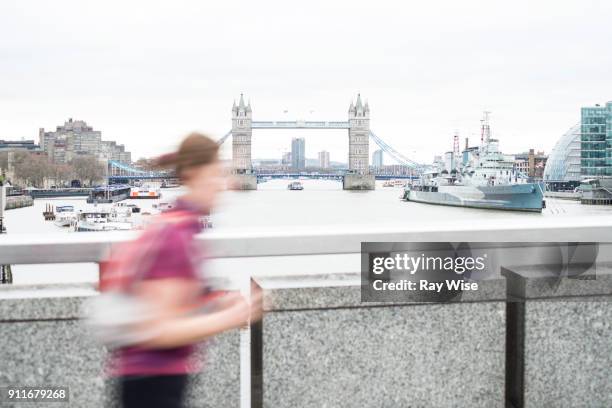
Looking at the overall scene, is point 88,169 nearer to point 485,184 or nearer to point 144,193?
point 144,193

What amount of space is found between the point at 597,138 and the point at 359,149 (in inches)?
1057

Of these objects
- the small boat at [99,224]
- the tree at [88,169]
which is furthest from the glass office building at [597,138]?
the tree at [88,169]

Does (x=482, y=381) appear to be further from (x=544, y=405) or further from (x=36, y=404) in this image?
(x=36, y=404)

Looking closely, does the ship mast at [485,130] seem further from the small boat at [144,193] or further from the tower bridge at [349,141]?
the small boat at [144,193]

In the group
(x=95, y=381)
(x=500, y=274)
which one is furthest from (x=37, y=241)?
(x=500, y=274)

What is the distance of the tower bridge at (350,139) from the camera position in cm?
6712

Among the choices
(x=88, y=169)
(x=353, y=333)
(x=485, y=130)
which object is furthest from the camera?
(x=88, y=169)

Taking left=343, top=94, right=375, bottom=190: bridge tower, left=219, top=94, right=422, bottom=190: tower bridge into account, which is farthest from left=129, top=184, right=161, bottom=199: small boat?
left=343, top=94, right=375, bottom=190: bridge tower

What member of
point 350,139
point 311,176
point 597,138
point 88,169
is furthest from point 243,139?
point 597,138

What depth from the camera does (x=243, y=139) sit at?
77.6 metres

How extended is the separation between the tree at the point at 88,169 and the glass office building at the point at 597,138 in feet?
151

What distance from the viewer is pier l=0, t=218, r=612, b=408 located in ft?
5.60

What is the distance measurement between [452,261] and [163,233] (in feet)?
3.18

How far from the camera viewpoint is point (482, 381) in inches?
75.2
